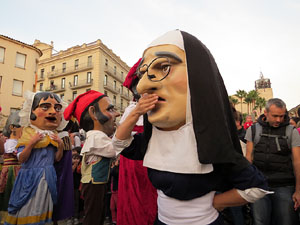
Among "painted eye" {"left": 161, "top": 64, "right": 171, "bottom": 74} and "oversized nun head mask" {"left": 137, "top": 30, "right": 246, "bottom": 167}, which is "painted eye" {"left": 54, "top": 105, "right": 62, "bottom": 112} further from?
"painted eye" {"left": 161, "top": 64, "right": 171, "bottom": 74}

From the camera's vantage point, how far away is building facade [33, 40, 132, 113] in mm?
27625

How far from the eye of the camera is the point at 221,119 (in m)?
1.14

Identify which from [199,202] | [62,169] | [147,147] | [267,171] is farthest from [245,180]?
[62,169]

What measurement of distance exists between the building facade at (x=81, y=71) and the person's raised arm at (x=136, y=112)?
26351 millimetres

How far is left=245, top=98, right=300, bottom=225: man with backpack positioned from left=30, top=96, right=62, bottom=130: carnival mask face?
105 inches

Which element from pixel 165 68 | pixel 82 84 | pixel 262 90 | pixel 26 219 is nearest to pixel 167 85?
pixel 165 68

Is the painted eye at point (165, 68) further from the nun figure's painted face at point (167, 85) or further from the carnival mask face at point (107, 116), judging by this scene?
the carnival mask face at point (107, 116)

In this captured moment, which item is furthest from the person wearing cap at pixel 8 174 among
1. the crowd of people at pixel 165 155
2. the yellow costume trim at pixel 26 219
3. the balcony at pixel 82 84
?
the balcony at pixel 82 84

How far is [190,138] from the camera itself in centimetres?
120

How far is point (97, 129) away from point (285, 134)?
7.51 feet

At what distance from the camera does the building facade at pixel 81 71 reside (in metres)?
27.6

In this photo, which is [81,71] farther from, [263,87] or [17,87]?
[263,87]

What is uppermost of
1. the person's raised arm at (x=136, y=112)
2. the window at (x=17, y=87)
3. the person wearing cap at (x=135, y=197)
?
the window at (x=17, y=87)

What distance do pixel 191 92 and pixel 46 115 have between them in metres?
2.31
